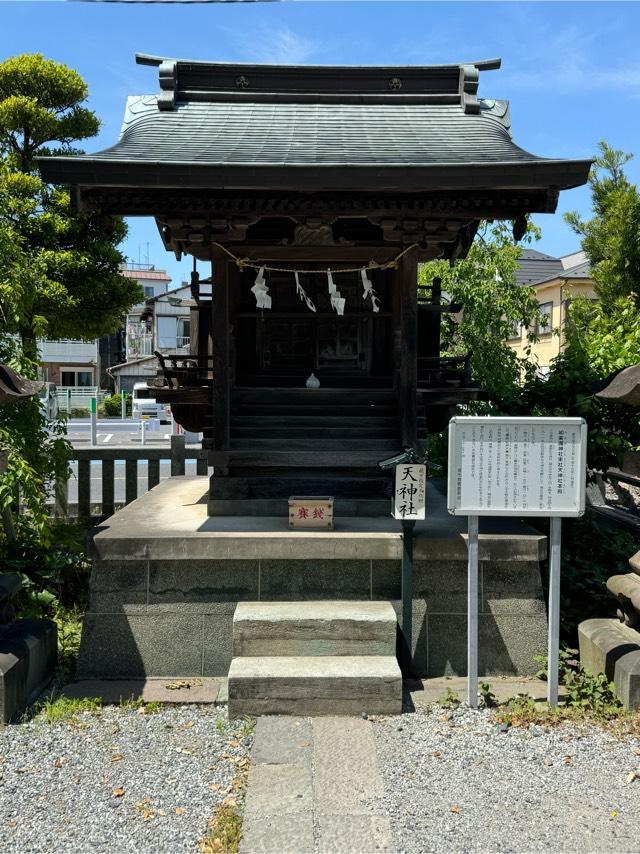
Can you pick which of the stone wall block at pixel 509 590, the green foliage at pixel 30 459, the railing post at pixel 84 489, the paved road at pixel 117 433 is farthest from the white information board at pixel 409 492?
the paved road at pixel 117 433

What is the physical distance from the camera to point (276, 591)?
573 centimetres

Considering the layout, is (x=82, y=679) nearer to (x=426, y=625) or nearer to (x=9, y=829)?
(x=9, y=829)

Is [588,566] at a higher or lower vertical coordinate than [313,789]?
higher

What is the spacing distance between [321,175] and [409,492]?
2821 mm

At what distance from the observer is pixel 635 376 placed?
198 inches

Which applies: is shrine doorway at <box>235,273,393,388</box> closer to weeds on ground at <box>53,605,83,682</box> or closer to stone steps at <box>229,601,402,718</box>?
stone steps at <box>229,601,402,718</box>

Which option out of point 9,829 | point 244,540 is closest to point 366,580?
point 244,540

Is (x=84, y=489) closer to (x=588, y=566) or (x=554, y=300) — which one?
(x=588, y=566)

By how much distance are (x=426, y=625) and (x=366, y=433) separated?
93.0 inches

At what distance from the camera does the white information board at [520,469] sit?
4953 mm

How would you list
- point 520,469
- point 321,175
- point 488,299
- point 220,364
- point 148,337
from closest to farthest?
point 520,469, point 321,175, point 220,364, point 488,299, point 148,337

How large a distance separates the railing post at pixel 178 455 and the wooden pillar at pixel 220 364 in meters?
3.38

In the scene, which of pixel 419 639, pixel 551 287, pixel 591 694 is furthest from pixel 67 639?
pixel 551 287

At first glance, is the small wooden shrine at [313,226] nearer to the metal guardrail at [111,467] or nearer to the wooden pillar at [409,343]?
the wooden pillar at [409,343]
